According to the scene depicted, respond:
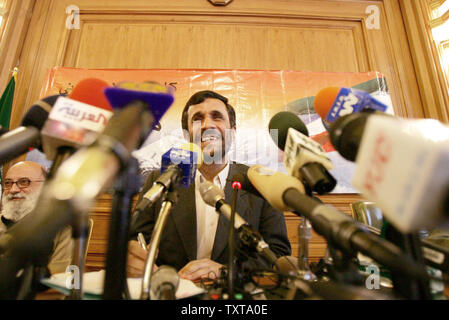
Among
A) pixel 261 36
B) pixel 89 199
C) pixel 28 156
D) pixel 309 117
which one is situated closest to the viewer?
pixel 89 199

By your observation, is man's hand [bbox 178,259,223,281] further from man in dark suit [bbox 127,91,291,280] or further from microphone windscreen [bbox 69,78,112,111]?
microphone windscreen [bbox 69,78,112,111]

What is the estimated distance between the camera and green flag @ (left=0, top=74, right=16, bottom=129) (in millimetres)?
1905

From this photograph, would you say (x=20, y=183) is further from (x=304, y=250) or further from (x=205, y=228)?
(x=304, y=250)

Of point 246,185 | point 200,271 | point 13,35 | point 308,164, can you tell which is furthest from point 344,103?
point 13,35

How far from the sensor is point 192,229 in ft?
4.00

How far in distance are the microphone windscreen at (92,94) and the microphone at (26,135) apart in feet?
0.14

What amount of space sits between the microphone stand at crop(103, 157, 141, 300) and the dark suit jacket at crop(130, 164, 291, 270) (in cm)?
74

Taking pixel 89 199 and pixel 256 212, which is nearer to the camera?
pixel 89 199

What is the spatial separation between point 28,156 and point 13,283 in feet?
6.47

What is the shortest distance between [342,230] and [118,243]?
10.9 inches

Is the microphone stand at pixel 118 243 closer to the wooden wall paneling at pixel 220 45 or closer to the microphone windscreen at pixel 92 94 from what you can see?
the microphone windscreen at pixel 92 94
